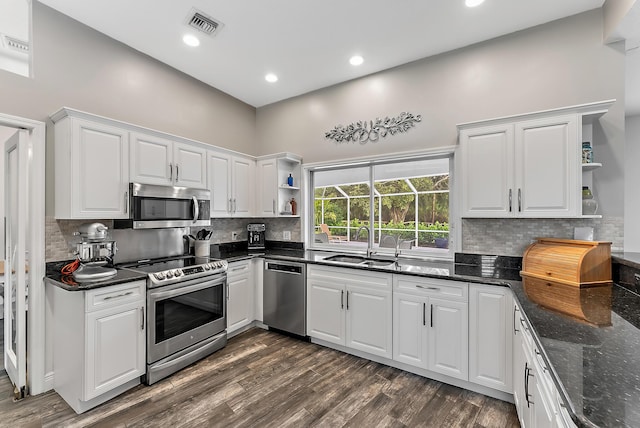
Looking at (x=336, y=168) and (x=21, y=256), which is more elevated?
(x=336, y=168)

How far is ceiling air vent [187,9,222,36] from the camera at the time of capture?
→ 2520 millimetres

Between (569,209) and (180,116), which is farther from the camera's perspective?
(180,116)

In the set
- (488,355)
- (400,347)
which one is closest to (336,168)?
(400,347)

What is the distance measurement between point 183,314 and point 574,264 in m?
3.26

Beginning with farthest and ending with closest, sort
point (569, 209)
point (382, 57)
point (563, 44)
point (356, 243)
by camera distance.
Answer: point (356, 243), point (382, 57), point (563, 44), point (569, 209)

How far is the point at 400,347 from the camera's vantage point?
2.67 meters

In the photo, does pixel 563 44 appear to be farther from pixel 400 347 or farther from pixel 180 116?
pixel 180 116

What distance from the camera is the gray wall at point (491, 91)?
7.88ft

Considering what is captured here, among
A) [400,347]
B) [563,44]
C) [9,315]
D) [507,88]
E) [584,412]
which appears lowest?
[400,347]

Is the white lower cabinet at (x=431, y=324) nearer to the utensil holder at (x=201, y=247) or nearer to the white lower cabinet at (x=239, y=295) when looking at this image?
the white lower cabinet at (x=239, y=295)

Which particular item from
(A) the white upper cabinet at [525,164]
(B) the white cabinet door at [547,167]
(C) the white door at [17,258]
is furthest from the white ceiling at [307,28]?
(C) the white door at [17,258]

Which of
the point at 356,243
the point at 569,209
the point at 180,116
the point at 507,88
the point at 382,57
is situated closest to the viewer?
the point at 569,209

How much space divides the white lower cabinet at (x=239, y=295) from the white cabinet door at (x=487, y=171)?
8.29ft

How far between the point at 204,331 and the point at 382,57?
3.49m
